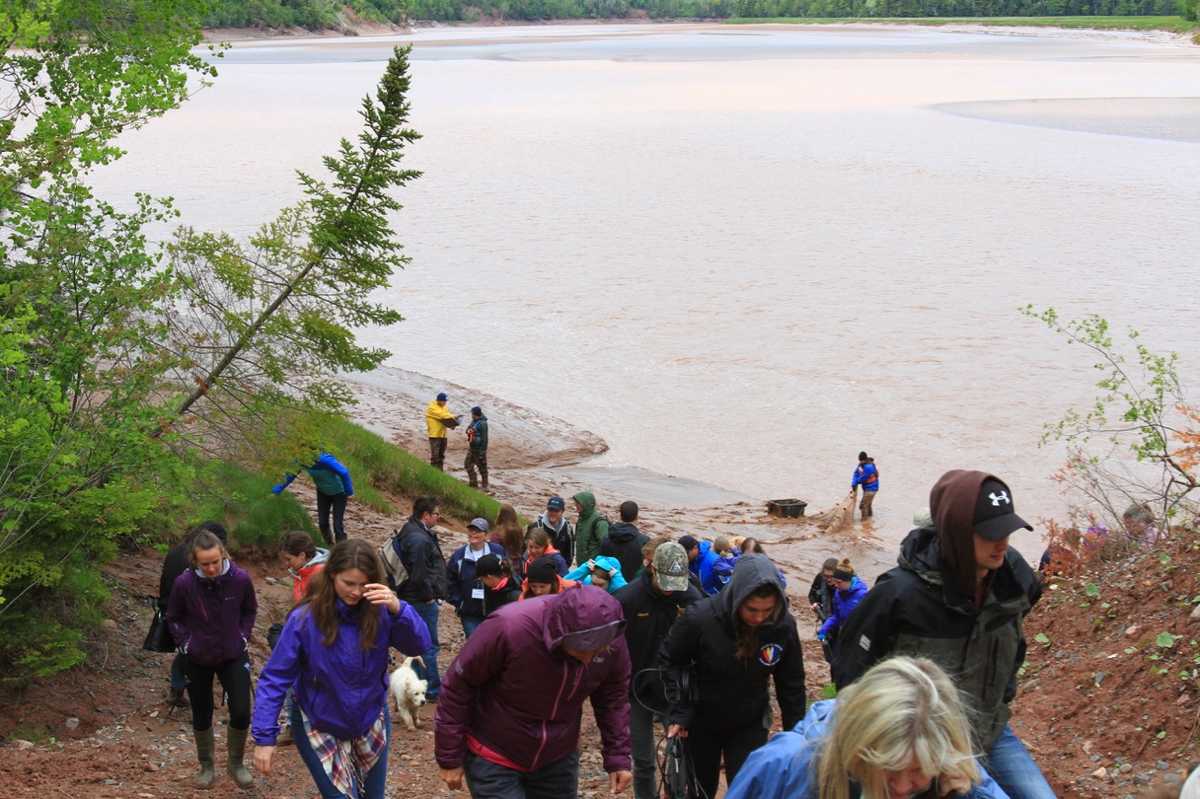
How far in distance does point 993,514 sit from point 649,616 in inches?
122

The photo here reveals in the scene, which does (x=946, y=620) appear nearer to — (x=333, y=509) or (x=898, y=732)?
(x=898, y=732)

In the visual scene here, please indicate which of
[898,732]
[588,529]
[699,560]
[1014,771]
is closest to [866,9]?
[588,529]

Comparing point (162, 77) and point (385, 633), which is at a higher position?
point (162, 77)

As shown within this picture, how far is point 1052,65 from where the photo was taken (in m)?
108

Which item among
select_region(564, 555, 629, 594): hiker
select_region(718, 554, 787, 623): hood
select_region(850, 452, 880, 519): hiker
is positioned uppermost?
select_region(718, 554, 787, 623): hood

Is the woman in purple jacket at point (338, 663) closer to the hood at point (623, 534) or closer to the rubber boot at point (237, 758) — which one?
the rubber boot at point (237, 758)

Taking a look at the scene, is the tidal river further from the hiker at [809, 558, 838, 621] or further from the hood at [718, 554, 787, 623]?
the hood at [718, 554, 787, 623]

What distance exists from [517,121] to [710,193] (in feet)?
80.6

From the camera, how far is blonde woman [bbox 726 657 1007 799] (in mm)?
3205

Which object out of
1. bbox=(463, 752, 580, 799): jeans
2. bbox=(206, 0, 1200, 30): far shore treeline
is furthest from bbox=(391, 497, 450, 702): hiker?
bbox=(206, 0, 1200, 30): far shore treeline

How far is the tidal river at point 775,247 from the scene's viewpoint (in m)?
25.7

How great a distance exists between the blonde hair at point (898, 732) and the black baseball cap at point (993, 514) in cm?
109

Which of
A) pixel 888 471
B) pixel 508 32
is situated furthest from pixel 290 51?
pixel 888 471

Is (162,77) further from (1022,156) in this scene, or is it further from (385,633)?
(1022,156)
